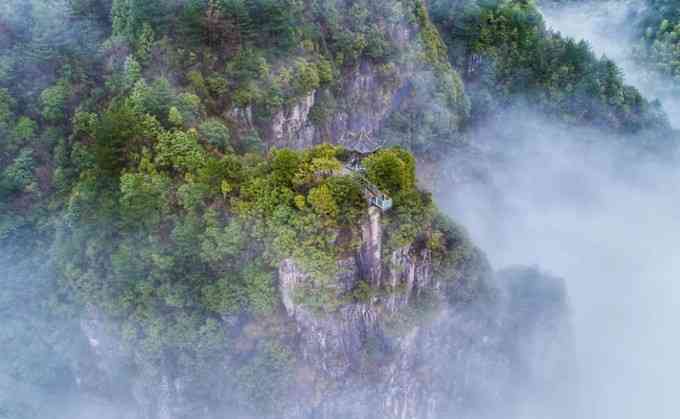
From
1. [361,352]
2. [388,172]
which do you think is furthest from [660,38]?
[361,352]

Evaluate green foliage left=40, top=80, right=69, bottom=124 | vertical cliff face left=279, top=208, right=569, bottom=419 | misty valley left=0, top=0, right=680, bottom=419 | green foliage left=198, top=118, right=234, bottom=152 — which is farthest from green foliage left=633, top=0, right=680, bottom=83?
green foliage left=40, top=80, right=69, bottom=124

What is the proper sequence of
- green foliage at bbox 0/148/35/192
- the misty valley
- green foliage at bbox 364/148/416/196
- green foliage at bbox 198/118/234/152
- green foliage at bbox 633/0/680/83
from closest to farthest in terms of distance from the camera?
green foliage at bbox 364/148/416/196
the misty valley
green foliage at bbox 198/118/234/152
green foliage at bbox 0/148/35/192
green foliage at bbox 633/0/680/83

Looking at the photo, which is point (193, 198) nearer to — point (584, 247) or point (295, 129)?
point (295, 129)

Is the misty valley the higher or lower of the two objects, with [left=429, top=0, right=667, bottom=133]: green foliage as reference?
lower

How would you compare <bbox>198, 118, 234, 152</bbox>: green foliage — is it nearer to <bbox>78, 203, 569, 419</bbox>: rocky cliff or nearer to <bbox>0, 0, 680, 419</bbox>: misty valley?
<bbox>0, 0, 680, 419</bbox>: misty valley

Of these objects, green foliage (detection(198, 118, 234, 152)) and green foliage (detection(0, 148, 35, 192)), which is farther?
green foliage (detection(0, 148, 35, 192))

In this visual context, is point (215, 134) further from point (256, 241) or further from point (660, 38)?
point (660, 38)

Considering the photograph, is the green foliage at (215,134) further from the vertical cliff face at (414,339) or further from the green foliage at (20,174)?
the green foliage at (20,174)

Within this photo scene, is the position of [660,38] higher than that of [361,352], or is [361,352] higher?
[660,38]
